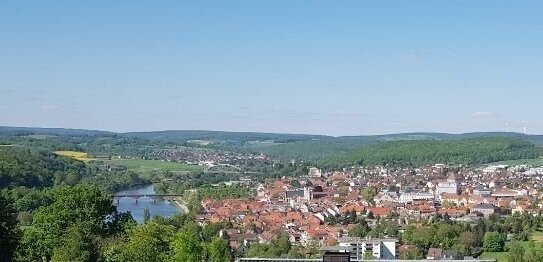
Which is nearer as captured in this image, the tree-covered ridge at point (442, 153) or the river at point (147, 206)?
the river at point (147, 206)

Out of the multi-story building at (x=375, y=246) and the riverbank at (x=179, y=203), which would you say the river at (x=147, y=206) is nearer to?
the riverbank at (x=179, y=203)

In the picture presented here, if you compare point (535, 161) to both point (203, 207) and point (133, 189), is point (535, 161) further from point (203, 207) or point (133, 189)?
point (203, 207)

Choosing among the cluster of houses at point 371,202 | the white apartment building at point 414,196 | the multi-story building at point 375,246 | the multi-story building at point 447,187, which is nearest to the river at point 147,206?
the cluster of houses at point 371,202

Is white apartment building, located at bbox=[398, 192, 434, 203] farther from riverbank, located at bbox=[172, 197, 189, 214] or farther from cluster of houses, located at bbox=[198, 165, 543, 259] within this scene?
riverbank, located at bbox=[172, 197, 189, 214]

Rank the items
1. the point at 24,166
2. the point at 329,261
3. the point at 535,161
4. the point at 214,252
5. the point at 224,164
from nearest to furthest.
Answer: the point at 329,261 → the point at 214,252 → the point at 24,166 → the point at 535,161 → the point at 224,164

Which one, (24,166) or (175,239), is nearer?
(175,239)

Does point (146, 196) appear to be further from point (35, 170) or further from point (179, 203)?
point (35, 170)

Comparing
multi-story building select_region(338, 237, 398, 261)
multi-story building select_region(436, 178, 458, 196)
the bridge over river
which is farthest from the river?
multi-story building select_region(436, 178, 458, 196)

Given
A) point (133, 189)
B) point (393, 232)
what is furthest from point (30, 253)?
point (133, 189)
